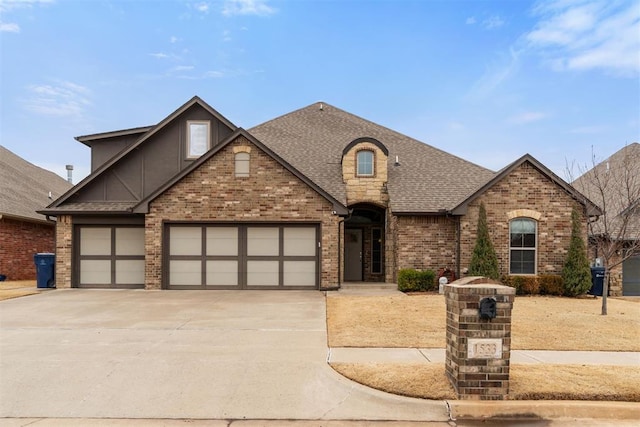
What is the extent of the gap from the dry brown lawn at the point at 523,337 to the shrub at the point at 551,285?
0.59 meters

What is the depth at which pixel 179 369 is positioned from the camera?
6250mm

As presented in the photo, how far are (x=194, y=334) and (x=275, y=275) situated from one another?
704 centimetres

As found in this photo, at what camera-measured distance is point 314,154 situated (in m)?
20.2

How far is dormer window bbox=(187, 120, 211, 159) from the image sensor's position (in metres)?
17.3

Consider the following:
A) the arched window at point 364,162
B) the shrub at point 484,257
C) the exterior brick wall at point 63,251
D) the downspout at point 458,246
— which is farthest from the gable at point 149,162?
the shrub at point 484,257

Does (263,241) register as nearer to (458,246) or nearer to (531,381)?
(458,246)

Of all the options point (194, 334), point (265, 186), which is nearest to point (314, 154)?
point (265, 186)

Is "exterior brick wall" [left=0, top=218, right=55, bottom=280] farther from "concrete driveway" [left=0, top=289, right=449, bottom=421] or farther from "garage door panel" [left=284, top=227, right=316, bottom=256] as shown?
"garage door panel" [left=284, top=227, right=316, bottom=256]

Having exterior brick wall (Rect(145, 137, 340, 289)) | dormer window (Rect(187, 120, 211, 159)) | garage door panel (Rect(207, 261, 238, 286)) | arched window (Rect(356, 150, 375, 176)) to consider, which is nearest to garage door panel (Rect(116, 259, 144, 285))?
exterior brick wall (Rect(145, 137, 340, 289))

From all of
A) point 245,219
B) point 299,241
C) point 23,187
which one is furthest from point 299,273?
point 23,187

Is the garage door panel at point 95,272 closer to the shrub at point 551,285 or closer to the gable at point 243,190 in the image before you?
the gable at point 243,190

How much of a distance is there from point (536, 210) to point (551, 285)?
2.61 m

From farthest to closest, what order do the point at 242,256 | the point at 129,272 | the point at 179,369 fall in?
the point at 129,272, the point at 242,256, the point at 179,369

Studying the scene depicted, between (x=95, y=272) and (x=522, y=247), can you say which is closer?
(x=522, y=247)
